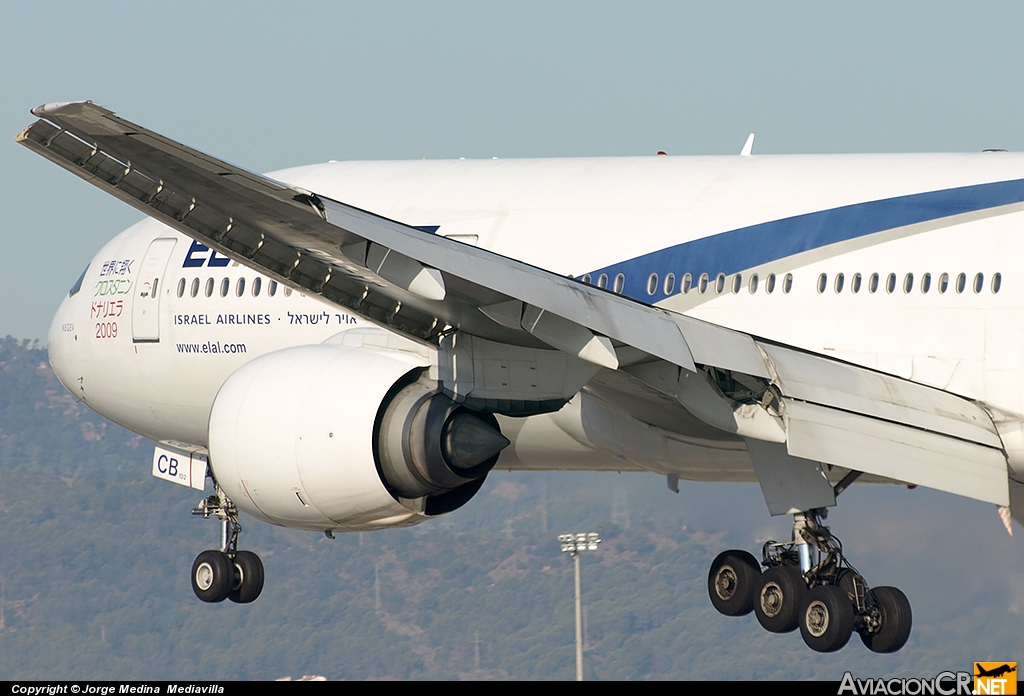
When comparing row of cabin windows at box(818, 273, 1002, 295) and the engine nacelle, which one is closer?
the engine nacelle

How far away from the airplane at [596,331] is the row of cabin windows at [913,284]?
2cm

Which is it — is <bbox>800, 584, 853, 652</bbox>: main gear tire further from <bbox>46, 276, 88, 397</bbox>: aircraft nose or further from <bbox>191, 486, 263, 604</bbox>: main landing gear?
<bbox>46, 276, 88, 397</bbox>: aircraft nose

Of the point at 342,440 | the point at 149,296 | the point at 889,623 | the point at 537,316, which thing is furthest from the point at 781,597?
the point at 149,296

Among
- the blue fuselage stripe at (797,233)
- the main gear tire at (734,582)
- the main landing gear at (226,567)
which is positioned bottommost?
the main gear tire at (734,582)

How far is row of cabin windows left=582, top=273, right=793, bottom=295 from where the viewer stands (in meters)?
18.1

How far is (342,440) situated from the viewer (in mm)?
16141

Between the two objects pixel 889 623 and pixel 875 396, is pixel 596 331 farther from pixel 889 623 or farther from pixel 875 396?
pixel 889 623

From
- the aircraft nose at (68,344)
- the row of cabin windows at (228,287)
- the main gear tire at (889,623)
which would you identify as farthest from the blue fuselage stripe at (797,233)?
the aircraft nose at (68,344)

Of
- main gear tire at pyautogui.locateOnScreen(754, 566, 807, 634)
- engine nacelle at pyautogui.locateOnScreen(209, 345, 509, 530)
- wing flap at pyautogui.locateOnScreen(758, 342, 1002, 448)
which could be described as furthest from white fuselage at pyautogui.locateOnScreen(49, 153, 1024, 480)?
main gear tire at pyautogui.locateOnScreen(754, 566, 807, 634)

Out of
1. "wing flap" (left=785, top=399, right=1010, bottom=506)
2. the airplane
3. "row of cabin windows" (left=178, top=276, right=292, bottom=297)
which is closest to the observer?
the airplane

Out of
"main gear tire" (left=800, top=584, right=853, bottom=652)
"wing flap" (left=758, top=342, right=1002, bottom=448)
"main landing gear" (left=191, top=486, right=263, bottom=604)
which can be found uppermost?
"wing flap" (left=758, top=342, right=1002, bottom=448)

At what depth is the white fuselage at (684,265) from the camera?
17.1 meters

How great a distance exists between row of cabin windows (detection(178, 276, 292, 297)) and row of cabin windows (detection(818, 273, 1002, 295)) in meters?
6.64

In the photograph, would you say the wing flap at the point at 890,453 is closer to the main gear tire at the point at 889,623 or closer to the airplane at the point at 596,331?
the airplane at the point at 596,331
